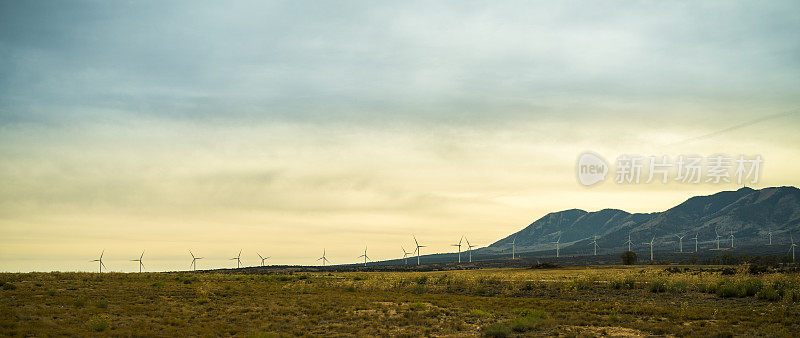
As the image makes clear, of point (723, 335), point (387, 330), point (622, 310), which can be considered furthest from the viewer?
point (622, 310)

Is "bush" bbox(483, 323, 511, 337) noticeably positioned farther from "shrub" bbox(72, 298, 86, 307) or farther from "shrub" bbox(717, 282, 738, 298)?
"shrub" bbox(72, 298, 86, 307)

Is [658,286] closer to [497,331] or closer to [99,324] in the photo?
[497,331]

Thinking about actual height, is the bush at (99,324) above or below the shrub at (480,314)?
above

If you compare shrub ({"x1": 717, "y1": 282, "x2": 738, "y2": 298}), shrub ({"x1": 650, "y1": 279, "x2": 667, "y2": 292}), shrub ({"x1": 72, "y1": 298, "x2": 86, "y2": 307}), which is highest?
shrub ({"x1": 72, "y1": 298, "x2": 86, "y2": 307})

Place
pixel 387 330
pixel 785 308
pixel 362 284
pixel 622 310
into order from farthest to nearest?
1. pixel 362 284
2. pixel 622 310
3. pixel 785 308
4. pixel 387 330

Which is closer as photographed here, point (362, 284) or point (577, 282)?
point (577, 282)

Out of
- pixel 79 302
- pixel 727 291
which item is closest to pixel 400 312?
pixel 79 302

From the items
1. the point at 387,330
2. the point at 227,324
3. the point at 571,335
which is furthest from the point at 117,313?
the point at 571,335

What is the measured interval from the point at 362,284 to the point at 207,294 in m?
22.6

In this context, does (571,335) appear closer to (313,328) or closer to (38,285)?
(313,328)

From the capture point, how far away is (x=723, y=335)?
88.4 feet

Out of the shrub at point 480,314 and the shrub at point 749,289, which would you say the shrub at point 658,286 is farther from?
the shrub at point 480,314

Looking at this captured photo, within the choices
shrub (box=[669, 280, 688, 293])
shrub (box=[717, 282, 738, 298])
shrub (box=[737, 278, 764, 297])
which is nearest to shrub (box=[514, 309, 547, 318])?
shrub (box=[717, 282, 738, 298])

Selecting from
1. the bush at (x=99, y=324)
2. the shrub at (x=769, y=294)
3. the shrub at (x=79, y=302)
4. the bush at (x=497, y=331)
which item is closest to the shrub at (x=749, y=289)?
the shrub at (x=769, y=294)
